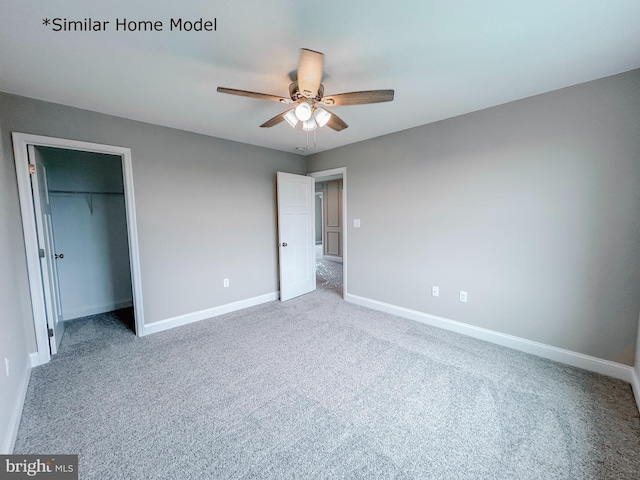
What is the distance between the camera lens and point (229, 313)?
3572mm

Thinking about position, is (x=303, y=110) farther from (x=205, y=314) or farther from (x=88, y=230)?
(x=88, y=230)

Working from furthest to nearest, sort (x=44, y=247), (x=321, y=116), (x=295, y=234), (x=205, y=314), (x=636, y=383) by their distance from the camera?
(x=295, y=234), (x=205, y=314), (x=44, y=247), (x=321, y=116), (x=636, y=383)

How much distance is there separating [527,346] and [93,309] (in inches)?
211

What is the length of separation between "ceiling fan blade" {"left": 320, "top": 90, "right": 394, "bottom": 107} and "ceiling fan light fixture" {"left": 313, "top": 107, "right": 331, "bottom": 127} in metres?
0.20

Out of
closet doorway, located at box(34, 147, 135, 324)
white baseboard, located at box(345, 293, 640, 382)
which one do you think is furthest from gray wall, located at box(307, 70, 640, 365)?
closet doorway, located at box(34, 147, 135, 324)

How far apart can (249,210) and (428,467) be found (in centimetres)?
338

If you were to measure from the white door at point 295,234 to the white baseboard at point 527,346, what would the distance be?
147 centimetres

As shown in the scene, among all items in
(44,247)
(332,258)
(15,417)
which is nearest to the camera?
(15,417)

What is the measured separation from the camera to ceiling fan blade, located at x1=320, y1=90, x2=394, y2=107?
169cm

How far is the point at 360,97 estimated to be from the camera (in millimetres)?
1751

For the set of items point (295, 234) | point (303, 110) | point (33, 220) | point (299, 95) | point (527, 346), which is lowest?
point (527, 346)

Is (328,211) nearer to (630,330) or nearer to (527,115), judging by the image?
(527,115)

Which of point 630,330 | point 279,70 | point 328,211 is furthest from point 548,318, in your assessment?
point 328,211

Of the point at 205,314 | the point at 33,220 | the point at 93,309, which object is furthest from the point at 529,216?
the point at 93,309
